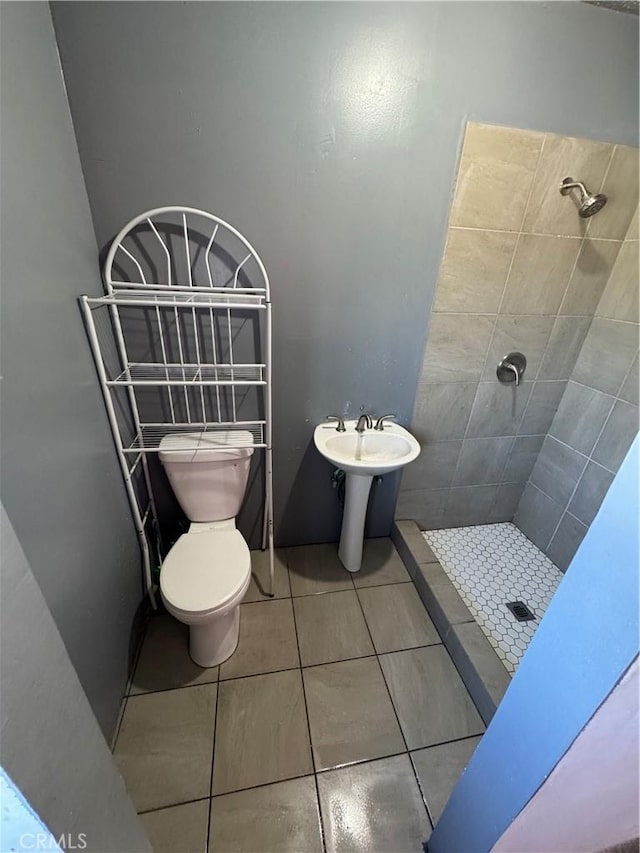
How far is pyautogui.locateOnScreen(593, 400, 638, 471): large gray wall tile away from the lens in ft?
4.83

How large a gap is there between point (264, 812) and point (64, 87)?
221cm

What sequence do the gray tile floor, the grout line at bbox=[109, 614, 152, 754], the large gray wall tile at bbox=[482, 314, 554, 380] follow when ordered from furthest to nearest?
1. the large gray wall tile at bbox=[482, 314, 554, 380]
2. the grout line at bbox=[109, 614, 152, 754]
3. the gray tile floor

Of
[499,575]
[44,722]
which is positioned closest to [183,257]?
[44,722]

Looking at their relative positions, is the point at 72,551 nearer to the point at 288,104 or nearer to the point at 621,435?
the point at 288,104

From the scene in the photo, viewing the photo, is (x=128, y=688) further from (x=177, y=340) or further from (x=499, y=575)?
(x=499, y=575)

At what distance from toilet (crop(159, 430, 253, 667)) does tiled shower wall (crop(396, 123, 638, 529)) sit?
0.93 meters

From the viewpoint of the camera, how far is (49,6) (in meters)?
0.89

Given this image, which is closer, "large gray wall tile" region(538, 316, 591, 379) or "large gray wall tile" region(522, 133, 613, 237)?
"large gray wall tile" region(522, 133, 613, 237)

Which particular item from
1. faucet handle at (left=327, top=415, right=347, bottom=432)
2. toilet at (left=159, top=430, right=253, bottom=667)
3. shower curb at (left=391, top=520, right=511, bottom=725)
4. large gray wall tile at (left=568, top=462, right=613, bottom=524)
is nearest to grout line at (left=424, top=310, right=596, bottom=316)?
faucet handle at (left=327, top=415, right=347, bottom=432)

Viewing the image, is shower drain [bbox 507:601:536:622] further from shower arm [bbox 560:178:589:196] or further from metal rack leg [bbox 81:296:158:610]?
shower arm [bbox 560:178:589:196]

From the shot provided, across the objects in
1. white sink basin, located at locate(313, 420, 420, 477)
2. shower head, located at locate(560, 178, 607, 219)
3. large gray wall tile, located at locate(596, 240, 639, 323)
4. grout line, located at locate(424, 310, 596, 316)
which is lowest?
white sink basin, located at locate(313, 420, 420, 477)

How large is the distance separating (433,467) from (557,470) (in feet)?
2.21

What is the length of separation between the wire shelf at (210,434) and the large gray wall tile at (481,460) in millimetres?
1108

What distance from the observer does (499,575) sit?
1726 mm
